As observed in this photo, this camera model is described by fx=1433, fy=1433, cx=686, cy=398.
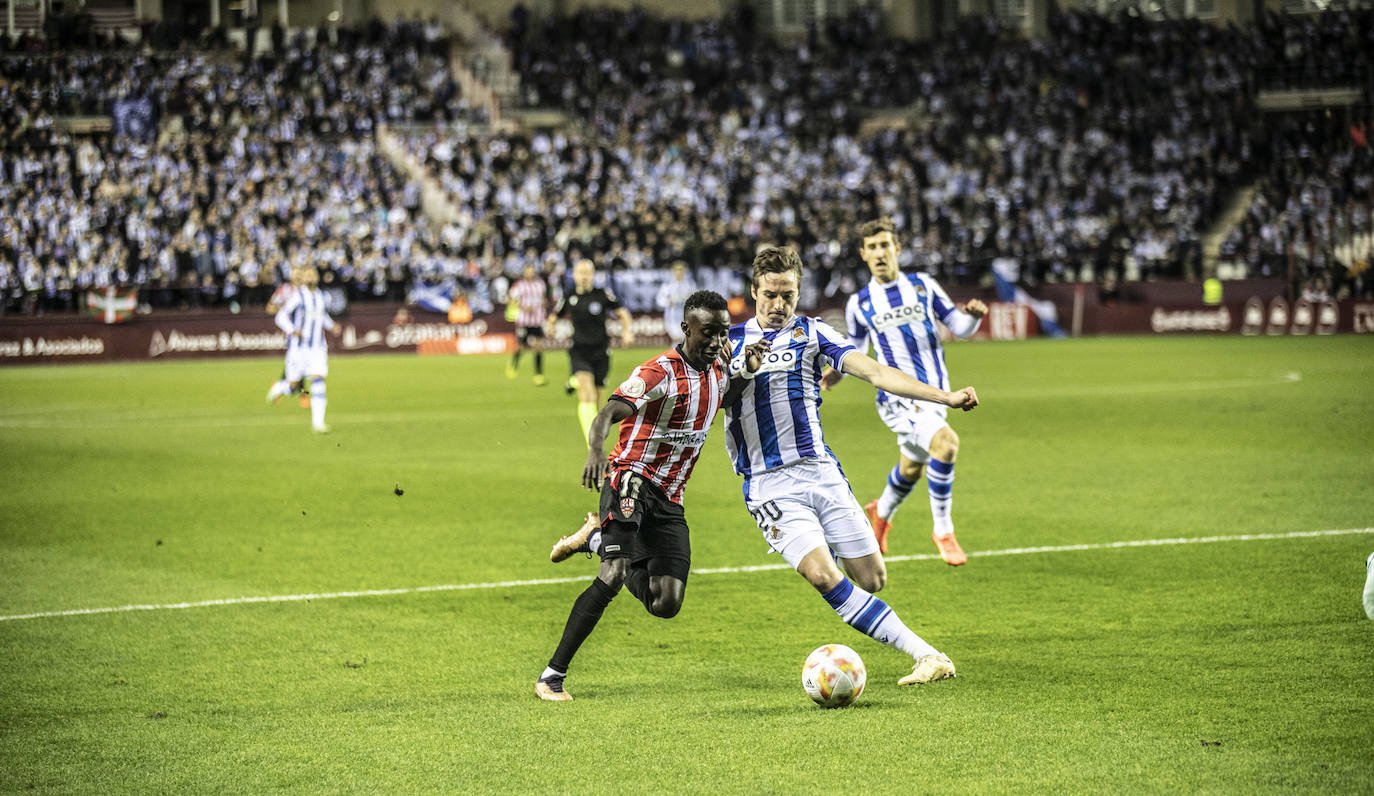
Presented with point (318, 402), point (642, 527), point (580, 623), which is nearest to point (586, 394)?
point (318, 402)

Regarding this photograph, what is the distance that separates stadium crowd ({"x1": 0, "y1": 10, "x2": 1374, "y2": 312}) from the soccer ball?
99.9 feet

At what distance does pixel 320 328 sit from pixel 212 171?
21877mm

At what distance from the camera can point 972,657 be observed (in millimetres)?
6945

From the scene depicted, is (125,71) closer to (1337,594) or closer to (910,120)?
(910,120)

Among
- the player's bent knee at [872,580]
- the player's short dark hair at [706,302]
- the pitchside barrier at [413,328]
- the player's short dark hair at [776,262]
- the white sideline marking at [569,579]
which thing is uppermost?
the player's short dark hair at [776,262]

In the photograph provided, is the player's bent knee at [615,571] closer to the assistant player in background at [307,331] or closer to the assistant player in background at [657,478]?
the assistant player in background at [657,478]

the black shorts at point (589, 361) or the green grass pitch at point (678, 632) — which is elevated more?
the black shorts at point (589, 361)

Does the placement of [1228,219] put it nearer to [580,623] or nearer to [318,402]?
[318,402]

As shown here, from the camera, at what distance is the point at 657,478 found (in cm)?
648

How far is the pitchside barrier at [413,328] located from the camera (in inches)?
1372

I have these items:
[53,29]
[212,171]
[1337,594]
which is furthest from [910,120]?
[1337,594]

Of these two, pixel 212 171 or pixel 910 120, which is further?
pixel 910 120

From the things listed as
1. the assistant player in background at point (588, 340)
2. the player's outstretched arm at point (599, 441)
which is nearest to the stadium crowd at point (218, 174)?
the assistant player in background at point (588, 340)

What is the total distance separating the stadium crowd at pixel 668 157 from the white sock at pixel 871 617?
3017 centimetres
